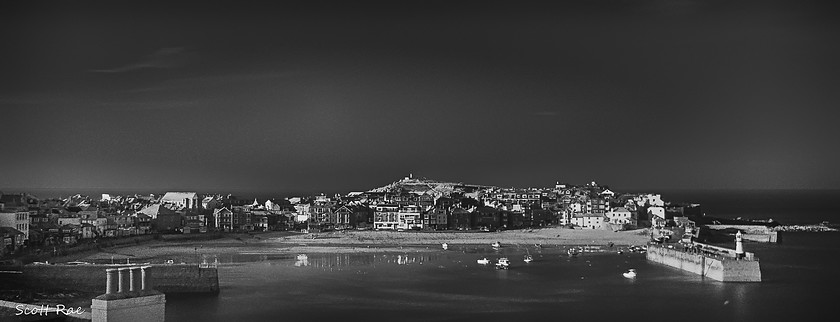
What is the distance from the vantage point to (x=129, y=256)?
32.9 m

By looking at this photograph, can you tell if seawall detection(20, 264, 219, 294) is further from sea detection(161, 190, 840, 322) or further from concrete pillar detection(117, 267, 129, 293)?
concrete pillar detection(117, 267, 129, 293)

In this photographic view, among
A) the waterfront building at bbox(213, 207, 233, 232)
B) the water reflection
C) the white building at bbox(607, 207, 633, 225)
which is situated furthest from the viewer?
the white building at bbox(607, 207, 633, 225)

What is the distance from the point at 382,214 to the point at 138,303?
44511 mm

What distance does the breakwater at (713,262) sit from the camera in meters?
26.9

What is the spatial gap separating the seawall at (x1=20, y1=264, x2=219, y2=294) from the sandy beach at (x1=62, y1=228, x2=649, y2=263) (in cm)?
686

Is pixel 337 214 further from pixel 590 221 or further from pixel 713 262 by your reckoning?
pixel 713 262

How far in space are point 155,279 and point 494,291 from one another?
867 centimetres

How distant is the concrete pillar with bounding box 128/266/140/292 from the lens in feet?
29.8

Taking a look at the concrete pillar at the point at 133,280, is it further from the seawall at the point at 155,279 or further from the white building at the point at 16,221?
the white building at the point at 16,221

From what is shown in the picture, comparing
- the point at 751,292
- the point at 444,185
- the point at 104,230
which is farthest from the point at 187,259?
the point at 444,185

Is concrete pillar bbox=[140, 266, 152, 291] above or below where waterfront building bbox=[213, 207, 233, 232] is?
above

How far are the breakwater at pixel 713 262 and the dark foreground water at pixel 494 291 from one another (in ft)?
1.38
